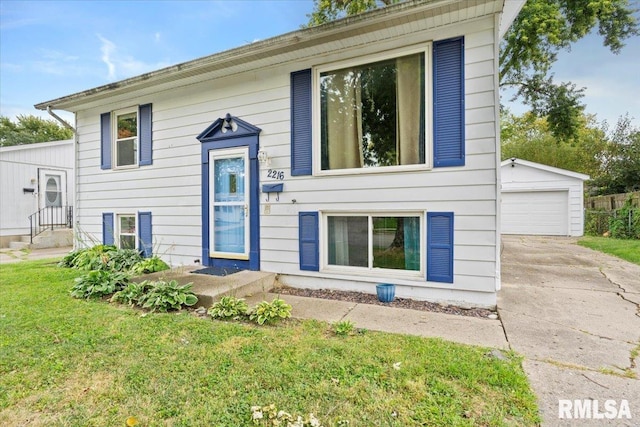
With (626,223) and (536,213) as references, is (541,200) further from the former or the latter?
(626,223)

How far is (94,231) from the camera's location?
281 inches

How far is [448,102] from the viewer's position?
3924 millimetres

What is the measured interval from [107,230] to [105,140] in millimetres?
1936

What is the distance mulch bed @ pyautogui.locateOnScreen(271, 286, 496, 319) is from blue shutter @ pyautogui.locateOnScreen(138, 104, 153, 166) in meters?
3.81

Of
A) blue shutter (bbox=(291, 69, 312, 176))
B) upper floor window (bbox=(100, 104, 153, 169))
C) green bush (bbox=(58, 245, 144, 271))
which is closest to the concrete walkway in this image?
green bush (bbox=(58, 245, 144, 271))

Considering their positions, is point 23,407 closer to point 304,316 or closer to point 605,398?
point 304,316

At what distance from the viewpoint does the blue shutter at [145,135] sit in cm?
623

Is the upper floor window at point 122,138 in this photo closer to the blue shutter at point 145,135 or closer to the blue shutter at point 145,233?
the blue shutter at point 145,135

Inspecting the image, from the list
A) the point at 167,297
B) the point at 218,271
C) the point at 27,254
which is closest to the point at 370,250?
the point at 218,271

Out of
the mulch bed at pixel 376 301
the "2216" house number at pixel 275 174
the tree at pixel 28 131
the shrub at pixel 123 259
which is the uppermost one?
the tree at pixel 28 131

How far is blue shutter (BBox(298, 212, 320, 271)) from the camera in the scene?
4695mm

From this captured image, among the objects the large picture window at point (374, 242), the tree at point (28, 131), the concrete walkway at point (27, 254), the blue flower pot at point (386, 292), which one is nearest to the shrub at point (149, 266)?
the large picture window at point (374, 242)

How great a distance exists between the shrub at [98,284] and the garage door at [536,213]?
13.6 meters

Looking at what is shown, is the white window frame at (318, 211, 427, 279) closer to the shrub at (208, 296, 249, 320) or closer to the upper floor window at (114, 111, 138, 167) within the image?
the shrub at (208, 296, 249, 320)
